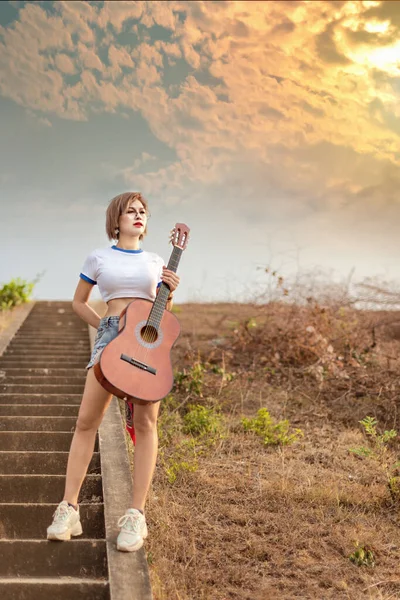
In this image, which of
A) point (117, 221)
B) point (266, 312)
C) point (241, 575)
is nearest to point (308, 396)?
point (266, 312)

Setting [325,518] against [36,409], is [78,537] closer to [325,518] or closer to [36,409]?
[325,518]

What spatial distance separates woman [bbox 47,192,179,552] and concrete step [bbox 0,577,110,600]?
0.27 metres

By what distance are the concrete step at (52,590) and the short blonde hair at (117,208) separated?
2003 mm

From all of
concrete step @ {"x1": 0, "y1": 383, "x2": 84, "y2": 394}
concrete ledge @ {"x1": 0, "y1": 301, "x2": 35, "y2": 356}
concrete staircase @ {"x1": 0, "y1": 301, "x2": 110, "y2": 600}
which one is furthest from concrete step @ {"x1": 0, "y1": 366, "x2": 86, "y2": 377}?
concrete ledge @ {"x1": 0, "y1": 301, "x2": 35, "y2": 356}

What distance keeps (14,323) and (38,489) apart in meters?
8.72

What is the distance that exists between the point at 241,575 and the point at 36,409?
3641 mm

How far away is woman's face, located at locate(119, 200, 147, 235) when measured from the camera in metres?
3.95

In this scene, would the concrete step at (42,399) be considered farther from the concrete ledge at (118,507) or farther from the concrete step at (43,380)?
the concrete ledge at (118,507)

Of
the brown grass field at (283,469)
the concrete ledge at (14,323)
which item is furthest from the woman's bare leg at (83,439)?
the concrete ledge at (14,323)

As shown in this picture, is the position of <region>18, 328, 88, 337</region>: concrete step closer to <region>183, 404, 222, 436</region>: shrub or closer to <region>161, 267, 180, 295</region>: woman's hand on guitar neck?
<region>183, 404, 222, 436</region>: shrub

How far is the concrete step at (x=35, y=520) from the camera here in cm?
430

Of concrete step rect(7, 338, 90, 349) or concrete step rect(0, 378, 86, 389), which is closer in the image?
concrete step rect(0, 378, 86, 389)

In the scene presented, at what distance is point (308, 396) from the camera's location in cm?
864

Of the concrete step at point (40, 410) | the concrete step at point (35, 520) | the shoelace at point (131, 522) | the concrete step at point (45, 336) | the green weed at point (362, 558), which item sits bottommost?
the concrete step at point (35, 520)
